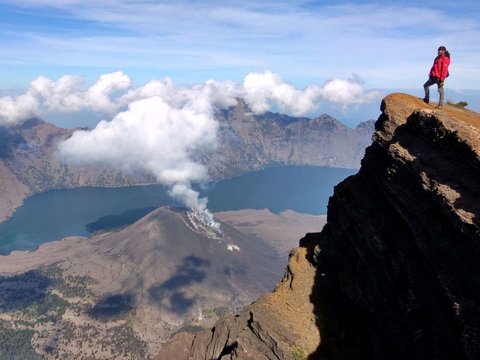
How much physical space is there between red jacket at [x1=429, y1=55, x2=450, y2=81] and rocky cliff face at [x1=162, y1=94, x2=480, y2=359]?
3.44 meters

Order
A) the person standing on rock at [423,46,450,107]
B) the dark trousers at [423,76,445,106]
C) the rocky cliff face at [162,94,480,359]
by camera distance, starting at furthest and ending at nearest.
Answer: the dark trousers at [423,76,445,106] < the person standing on rock at [423,46,450,107] < the rocky cliff face at [162,94,480,359]

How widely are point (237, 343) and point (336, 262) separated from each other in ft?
44.3

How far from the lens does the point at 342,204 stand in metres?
47.0

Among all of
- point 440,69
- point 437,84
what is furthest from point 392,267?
point 440,69

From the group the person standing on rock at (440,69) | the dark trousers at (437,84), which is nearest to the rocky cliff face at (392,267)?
the dark trousers at (437,84)

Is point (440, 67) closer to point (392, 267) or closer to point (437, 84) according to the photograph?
point (437, 84)

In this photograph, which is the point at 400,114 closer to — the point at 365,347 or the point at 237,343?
the point at 365,347

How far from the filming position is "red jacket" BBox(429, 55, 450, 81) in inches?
1521

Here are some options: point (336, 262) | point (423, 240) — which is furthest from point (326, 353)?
point (423, 240)

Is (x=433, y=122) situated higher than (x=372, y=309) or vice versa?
(x=433, y=122)

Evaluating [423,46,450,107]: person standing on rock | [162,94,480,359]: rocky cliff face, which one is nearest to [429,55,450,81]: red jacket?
[423,46,450,107]: person standing on rock

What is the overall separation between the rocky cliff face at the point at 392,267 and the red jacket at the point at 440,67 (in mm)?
3439

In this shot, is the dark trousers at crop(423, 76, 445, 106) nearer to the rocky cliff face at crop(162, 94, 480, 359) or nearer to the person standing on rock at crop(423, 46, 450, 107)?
the person standing on rock at crop(423, 46, 450, 107)

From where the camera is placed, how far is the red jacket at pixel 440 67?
38.6 m
